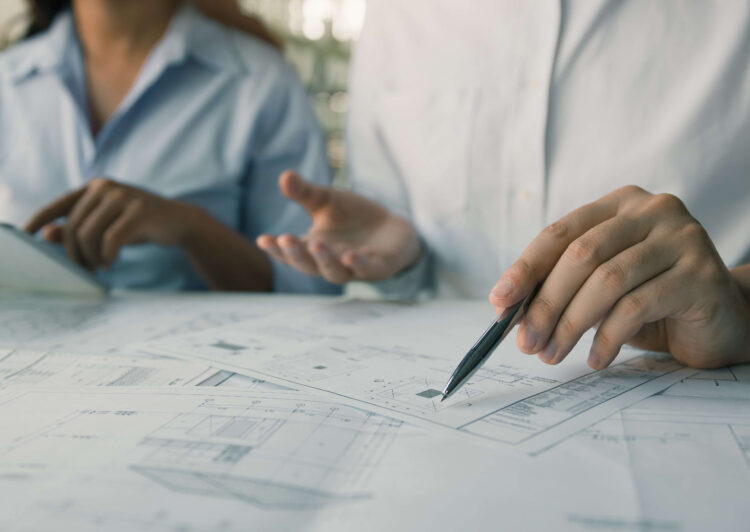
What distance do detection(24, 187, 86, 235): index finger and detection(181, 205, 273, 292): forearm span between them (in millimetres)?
153

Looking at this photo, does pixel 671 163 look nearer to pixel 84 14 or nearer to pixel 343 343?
pixel 343 343

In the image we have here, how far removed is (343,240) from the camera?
2.33 feet

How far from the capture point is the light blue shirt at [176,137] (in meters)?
1.04

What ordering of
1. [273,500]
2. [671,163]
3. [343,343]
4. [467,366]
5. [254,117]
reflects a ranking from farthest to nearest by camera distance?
[254,117] → [671,163] → [343,343] → [467,366] → [273,500]

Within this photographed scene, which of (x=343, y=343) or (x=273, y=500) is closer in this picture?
(x=273, y=500)

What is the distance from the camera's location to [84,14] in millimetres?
1131

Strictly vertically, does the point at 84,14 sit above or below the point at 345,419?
above

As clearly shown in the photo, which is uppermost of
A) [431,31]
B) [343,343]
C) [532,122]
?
[431,31]

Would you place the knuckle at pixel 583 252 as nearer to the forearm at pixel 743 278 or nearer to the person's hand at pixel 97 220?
the forearm at pixel 743 278

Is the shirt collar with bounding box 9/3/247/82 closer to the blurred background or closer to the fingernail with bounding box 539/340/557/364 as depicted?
the fingernail with bounding box 539/340/557/364

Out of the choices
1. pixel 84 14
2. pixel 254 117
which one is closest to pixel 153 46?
pixel 84 14

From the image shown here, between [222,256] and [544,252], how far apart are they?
63 centimetres

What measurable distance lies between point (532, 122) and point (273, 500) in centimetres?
57

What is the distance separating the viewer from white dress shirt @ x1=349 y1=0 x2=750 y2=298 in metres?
0.63
